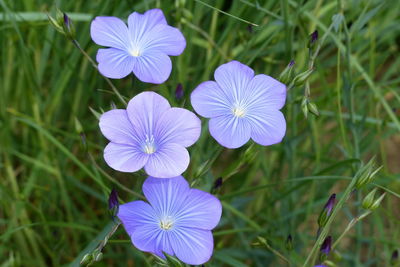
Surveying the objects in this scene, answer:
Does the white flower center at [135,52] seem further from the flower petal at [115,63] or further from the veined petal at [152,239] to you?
the veined petal at [152,239]

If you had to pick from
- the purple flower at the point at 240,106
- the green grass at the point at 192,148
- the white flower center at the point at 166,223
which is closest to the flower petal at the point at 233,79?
the purple flower at the point at 240,106

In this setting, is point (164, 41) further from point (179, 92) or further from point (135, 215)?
point (135, 215)

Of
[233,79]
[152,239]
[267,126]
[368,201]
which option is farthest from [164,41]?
[368,201]

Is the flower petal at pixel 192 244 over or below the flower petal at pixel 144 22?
below

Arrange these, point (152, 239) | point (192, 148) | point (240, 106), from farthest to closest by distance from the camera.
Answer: point (192, 148) → point (240, 106) → point (152, 239)


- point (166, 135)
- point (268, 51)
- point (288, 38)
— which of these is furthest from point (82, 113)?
point (166, 135)
